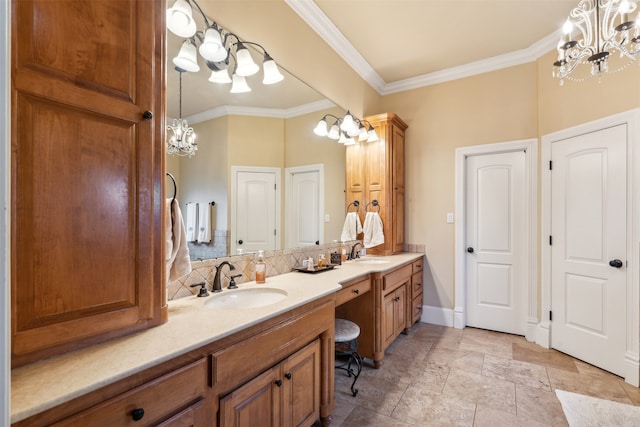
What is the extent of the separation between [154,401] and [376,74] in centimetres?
376

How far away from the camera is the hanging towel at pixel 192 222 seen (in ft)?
5.44

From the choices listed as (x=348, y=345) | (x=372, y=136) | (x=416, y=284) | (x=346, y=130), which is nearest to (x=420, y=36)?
(x=372, y=136)

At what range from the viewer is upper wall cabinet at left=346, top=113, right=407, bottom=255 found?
3.36 m

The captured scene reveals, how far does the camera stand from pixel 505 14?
2613mm

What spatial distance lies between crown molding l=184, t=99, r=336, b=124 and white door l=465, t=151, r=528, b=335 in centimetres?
196

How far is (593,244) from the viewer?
2596 mm

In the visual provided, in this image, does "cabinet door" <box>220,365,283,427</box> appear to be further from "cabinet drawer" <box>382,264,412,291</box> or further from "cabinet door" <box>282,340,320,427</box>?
"cabinet drawer" <box>382,264,412,291</box>

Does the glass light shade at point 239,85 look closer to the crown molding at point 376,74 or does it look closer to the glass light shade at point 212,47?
the glass light shade at point 212,47

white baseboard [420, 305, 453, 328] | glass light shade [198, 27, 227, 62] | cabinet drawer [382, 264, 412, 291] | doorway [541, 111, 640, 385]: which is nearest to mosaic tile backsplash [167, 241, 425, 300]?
cabinet drawer [382, 264, 412, 291]

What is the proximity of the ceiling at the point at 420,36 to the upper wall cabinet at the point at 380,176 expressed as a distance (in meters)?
0.69

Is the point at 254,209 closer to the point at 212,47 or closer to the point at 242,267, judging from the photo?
the point at 242,267

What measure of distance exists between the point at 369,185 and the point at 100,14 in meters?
2.80

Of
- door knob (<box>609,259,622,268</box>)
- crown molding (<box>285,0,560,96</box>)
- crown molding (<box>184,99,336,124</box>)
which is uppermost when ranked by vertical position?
crown molding (<box>285,0,560,96</box>)

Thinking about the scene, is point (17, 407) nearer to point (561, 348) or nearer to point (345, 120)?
point (345, 120)
